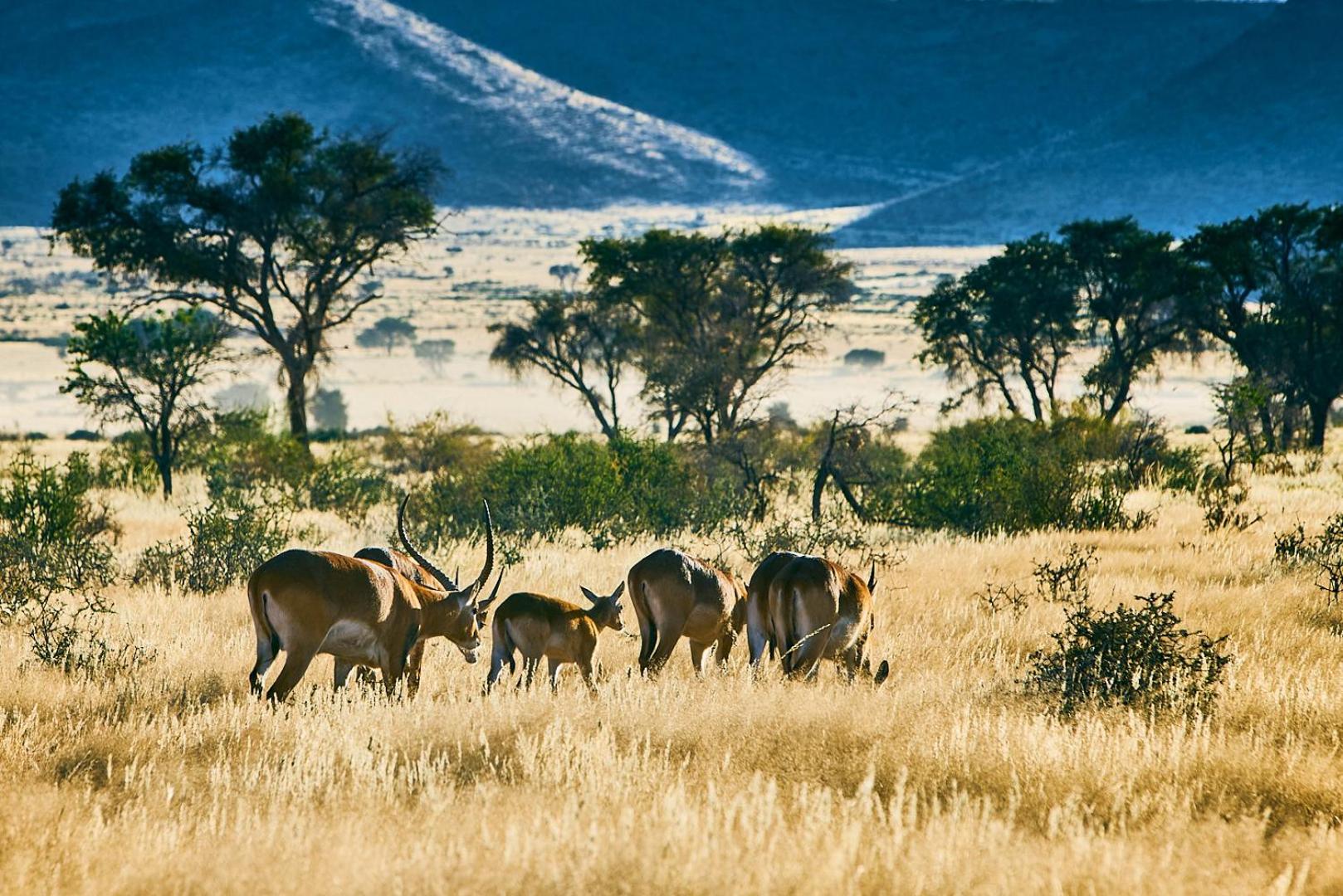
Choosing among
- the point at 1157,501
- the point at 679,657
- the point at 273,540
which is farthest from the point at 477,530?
the point at 1157,501

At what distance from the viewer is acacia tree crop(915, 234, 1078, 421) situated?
36.9m

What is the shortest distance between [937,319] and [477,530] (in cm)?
2349

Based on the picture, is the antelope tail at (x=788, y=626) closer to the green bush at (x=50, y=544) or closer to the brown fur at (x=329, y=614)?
the brown fur at (x=329, y=614)

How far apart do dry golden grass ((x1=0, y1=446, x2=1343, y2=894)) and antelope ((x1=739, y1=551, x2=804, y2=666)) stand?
22 cm

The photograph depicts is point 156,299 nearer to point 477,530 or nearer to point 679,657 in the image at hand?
point 477,530

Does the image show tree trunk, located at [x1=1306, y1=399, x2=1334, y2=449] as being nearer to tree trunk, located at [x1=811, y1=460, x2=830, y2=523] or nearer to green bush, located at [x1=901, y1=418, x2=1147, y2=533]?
green bush, located at [x1=901, y1=418, x2=1147, y2=533]

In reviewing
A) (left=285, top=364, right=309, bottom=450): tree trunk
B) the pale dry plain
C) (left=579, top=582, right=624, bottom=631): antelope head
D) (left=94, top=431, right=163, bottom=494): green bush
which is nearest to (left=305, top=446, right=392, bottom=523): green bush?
(left=94, top=431, right=163, bottom=494): green bush

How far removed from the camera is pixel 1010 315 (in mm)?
36875

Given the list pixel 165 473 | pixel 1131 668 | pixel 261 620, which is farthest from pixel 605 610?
pixel 165 473

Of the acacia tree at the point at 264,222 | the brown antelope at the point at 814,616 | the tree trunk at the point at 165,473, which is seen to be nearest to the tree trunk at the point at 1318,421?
the acacia tree at the point at 264,222

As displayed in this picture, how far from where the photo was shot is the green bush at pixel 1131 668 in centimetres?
788

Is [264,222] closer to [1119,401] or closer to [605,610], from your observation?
[1119,401]

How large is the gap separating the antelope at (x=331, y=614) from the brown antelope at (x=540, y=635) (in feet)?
1.76

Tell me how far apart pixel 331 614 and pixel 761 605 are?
2.84 metres
